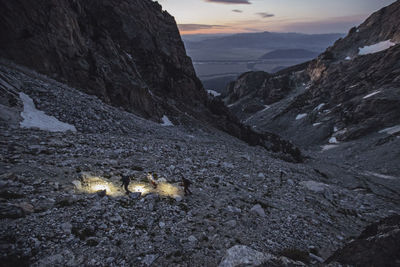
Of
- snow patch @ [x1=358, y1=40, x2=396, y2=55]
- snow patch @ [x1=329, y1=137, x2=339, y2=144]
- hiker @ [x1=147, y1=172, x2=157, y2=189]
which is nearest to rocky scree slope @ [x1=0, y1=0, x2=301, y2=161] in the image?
snow patch @ [x1=329, y1=137, x2=339, y2=144]

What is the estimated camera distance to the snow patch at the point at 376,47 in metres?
103

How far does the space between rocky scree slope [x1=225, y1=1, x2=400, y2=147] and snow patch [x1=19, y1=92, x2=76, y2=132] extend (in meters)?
78.1

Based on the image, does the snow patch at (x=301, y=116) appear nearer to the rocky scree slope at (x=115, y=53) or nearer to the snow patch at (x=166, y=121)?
the rocky scree slope at (x=115, y=53)

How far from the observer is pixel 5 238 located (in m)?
7.03

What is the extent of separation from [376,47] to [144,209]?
13980 cm

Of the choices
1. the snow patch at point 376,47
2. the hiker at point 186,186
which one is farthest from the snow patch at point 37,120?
the snow patch at point 376,47

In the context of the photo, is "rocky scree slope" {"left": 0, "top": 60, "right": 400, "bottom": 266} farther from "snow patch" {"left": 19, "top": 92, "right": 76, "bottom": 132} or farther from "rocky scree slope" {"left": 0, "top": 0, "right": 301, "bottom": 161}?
"rocky scree slope" {"left": 0, "top": 0, "right": 301, "bottom": 161}

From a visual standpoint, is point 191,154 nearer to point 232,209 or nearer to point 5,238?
point 232,209

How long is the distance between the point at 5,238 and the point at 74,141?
438 inches

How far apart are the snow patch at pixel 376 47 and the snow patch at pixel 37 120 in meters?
133

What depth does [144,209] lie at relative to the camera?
10.8 m

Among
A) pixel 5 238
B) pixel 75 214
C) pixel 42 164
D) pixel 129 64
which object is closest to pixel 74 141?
pixel 42 164

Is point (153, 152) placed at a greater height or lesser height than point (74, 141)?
lesser

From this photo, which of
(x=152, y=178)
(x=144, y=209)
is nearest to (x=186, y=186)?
(x=152, y=178)
